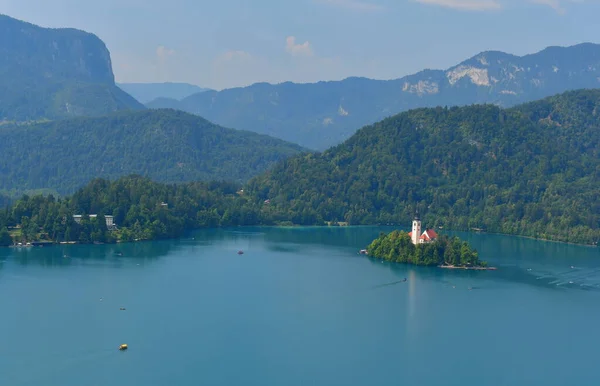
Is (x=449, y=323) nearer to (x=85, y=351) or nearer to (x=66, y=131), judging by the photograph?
(x=85, y=351)

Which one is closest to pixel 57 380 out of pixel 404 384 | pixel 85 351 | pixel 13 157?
pixel 85 351

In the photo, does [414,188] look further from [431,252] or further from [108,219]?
[108,219]

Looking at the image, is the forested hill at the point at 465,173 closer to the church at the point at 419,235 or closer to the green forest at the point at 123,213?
the green forest at the point at 123,213

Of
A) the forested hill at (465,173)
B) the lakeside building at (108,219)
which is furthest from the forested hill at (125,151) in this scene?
the lakeside building at (108,219)

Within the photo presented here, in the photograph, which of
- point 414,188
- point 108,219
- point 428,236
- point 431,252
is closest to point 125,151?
point 414,188

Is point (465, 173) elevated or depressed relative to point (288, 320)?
elevated

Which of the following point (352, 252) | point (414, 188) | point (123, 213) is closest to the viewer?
point (352, 252)

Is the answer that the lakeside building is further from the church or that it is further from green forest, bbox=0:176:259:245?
the church
